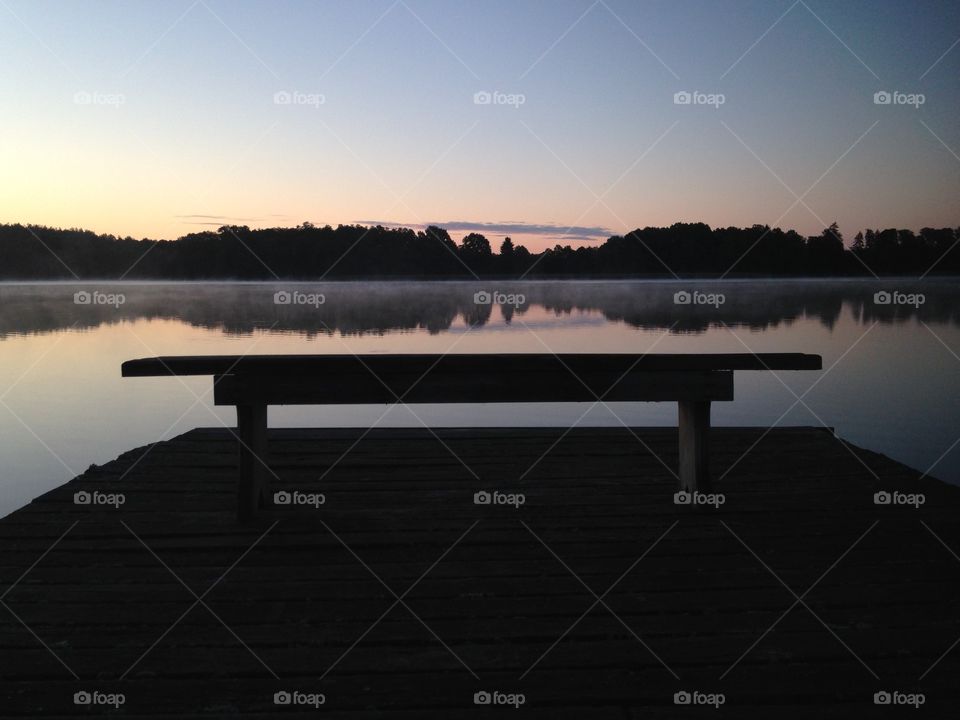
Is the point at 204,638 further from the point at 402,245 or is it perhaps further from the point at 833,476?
the point at 402,245

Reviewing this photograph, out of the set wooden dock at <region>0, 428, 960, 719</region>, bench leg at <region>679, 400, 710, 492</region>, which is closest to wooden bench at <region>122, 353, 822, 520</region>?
bench leg at <region>679, 400, 710, 492</region>

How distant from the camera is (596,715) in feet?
7.31

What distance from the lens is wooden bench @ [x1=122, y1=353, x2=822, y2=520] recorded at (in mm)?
3756

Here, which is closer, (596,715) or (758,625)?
(596,715)

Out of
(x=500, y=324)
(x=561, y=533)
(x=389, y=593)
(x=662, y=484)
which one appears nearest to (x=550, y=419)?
(x=662, y=484)

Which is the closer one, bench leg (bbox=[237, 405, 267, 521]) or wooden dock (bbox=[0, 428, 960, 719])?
wooden dock (bbox=[0, 428, 960, 719])

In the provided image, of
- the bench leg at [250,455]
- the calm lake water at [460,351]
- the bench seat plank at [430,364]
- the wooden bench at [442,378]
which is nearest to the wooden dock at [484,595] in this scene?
the bench leg at [250,455]

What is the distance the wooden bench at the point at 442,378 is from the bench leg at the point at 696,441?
0.50 ft

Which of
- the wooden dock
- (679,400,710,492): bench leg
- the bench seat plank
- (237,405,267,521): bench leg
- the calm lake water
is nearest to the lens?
the wooden dock

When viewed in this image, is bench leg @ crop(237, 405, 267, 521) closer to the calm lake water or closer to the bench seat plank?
the bench seat plank

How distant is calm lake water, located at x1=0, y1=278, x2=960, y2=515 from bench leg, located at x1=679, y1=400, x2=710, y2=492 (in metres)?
4.13

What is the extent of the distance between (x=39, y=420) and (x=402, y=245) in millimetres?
51279

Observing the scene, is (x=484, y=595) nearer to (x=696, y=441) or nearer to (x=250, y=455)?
(x=250, y=455)

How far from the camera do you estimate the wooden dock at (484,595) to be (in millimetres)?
2369
